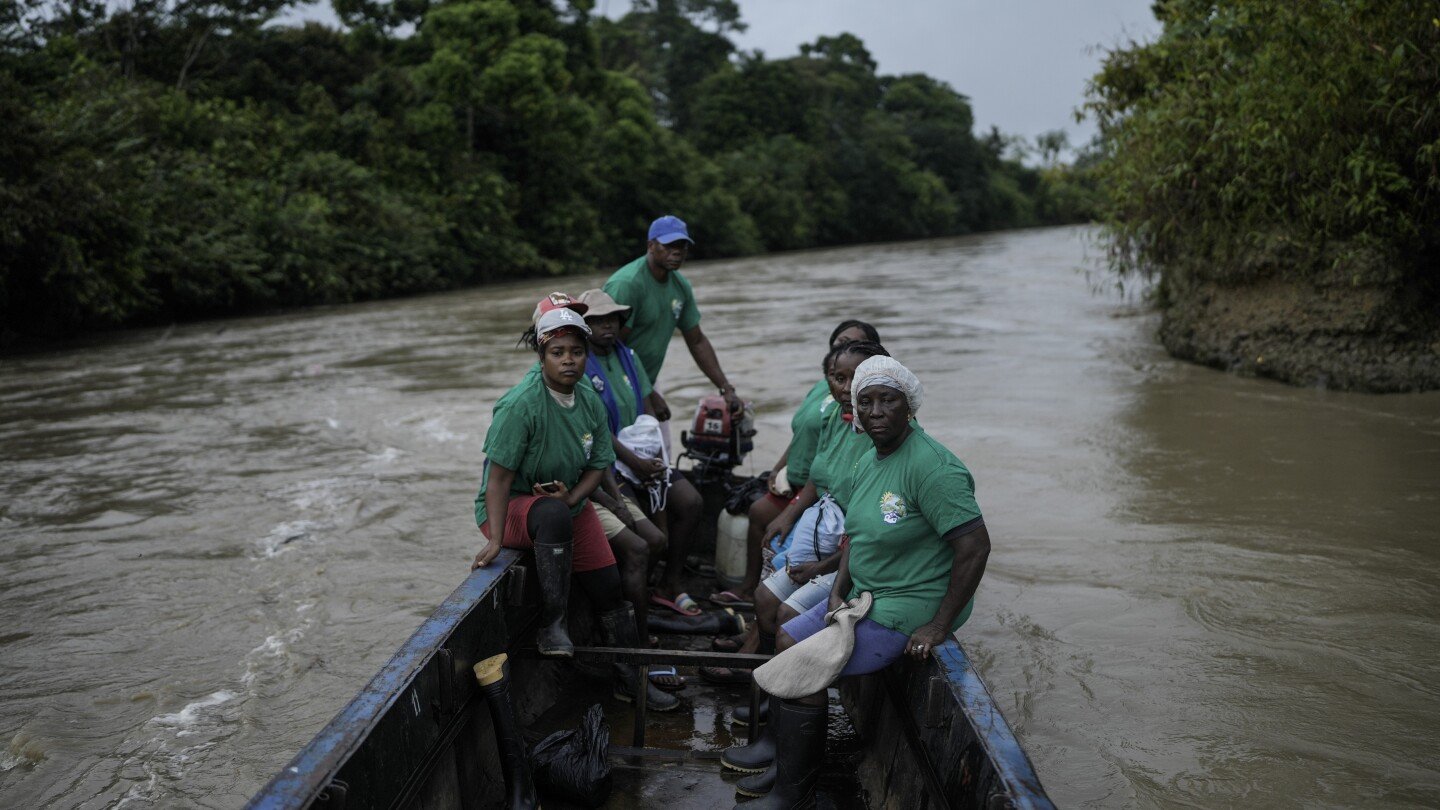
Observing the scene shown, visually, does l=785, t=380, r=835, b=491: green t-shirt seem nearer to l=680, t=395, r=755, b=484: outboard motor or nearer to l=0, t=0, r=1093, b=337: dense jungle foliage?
l=680, t=395, r=755, b=484: outboard motor

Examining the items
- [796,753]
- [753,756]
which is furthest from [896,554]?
[753,756]

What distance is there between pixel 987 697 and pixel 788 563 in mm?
1375

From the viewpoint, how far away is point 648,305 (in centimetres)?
598

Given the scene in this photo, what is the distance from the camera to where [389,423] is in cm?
1155

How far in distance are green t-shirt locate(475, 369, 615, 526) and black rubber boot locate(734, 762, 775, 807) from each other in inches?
52.0

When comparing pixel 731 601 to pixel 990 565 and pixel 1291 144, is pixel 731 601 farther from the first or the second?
pixel 1291 144

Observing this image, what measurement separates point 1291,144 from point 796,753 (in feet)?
30.2

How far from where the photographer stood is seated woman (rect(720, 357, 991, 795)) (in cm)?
325

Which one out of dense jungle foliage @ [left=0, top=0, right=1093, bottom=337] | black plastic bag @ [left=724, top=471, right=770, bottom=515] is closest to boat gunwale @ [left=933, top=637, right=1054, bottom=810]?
black plastic bag @ [left=724, top=471, right=770, bottom=515]

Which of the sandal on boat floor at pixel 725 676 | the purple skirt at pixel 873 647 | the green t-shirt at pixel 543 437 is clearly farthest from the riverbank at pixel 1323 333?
the purple skirt at pixel 873 647

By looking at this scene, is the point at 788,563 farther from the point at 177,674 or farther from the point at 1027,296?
the point at 1027,296

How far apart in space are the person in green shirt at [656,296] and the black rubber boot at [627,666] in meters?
1.59

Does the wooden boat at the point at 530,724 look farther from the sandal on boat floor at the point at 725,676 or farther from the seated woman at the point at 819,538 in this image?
the seated woman at the point at 819,538

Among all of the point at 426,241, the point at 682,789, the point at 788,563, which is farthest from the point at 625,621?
the point at 426,241
